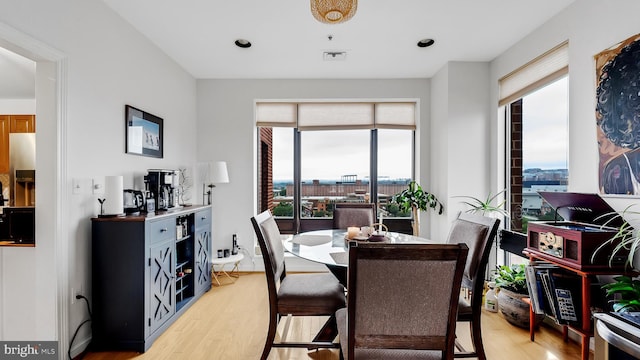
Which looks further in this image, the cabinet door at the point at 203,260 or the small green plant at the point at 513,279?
the cabinet door at the point at 203,260

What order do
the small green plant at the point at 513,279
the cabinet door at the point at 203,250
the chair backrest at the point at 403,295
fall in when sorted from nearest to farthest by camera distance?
the chair backrest at the point at 403,295
the small green plant at the point at 513,279
the cabinet door at the point at 203,250

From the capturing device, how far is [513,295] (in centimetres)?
265

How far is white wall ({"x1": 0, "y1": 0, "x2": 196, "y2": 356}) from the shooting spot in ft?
6.52

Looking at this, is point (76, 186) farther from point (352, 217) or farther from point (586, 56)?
point (586, 56)

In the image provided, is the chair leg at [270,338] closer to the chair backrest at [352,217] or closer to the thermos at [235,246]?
the chair backrest at [352,217]

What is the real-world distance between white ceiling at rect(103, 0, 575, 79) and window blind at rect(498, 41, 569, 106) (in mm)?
306

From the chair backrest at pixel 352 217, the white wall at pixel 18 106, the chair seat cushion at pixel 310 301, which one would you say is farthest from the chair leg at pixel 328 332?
the white wall at pixel 18 106

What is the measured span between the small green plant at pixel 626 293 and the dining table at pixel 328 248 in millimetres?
1252

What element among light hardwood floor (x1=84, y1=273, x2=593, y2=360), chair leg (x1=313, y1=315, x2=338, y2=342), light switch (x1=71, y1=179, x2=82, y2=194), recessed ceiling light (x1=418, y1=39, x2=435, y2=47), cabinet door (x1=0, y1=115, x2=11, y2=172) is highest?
recessed ceiling light (x1=418, y1=39, x2=435, y2=47)

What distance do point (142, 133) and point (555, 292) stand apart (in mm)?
3644

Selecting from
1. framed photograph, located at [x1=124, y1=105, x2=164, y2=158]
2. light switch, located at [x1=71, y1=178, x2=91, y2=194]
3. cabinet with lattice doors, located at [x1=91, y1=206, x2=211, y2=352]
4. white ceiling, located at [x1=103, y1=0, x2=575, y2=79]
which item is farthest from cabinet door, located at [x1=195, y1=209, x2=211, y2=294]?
white ceiling, located at [x1=103, y1=0, x2=575, y2=79]

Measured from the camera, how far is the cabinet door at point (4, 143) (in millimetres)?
3422

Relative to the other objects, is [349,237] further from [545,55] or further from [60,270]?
[545,55]

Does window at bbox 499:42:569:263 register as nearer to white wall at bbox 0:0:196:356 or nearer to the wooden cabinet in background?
white wall at bbox 0:0:196:356
